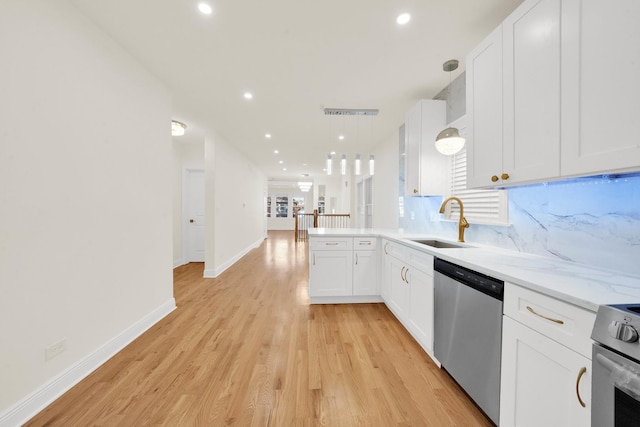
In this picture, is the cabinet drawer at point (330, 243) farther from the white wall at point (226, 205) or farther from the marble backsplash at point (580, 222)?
the white wall at point (226, 205)

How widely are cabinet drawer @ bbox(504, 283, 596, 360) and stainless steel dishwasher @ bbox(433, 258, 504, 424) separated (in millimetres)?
80

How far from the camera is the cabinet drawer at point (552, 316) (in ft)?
2.88

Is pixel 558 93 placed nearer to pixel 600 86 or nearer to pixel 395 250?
pixel 600 86

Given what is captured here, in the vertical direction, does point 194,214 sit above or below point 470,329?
above


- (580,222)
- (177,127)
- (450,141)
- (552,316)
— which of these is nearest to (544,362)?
(552,316)

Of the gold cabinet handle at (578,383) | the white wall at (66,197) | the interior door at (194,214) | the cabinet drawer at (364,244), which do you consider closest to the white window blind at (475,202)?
the cabinet drawer at (364,244)

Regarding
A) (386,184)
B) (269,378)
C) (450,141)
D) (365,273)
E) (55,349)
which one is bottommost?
(269,378)

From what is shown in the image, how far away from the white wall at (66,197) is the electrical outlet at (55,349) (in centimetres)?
3

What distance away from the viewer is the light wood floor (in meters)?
1.44

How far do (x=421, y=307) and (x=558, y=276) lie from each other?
1.08 metres

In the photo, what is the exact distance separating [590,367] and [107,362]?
3.01 meters

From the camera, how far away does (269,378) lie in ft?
5.78

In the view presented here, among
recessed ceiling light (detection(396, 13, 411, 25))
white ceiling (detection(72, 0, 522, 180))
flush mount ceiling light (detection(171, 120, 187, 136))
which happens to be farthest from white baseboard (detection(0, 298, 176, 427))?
recessed ceiling light (detection(396, 13, 411, 25))

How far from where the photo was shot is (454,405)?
5.00 feet
